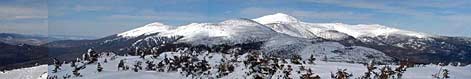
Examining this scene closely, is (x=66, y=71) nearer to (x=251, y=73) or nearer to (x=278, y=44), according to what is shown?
(x=251, y=73)

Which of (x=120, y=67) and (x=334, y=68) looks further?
(x=120, y=67)

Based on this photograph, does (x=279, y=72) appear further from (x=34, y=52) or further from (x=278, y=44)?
(x=278, y=44)

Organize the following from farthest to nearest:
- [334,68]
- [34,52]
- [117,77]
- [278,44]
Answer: [278,44]
[334,68]
[117,77]
[34,52]

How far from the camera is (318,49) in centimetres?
13100

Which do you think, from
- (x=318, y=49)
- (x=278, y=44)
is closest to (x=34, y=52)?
(x=318, y=49)

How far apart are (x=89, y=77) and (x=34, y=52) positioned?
14.7ft

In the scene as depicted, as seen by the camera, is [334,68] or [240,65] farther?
[240,65]

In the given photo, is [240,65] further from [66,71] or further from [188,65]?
[66,71]

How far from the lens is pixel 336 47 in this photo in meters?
138

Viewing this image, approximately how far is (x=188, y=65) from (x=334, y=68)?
2.94 metres

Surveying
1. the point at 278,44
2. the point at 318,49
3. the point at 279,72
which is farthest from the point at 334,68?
the point at 278,44

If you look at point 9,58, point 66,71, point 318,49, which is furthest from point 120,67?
point 318,49

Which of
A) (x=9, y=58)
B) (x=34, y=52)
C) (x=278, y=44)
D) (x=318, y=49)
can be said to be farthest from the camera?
(x=278, y=44)

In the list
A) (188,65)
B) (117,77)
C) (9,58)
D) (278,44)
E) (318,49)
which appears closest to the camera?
(9,58)
